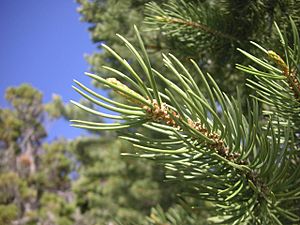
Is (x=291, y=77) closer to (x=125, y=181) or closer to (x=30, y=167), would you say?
(x=125, y=181)

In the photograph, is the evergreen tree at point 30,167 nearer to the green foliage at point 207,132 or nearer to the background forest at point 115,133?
the background forest at point 115,133

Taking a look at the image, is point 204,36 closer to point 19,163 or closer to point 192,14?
point 192,14

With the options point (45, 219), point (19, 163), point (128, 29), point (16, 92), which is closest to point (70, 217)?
point (45, 219)

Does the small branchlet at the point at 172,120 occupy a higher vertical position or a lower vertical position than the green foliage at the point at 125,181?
higher

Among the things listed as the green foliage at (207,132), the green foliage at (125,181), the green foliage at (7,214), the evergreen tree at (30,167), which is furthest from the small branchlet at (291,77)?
the green foliage at (7,214)

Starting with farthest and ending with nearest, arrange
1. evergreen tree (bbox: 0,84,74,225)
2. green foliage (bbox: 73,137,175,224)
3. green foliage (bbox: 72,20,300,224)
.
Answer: evergreen tree (bbox: 0,84,74,225) < green foliage (bbox: 73,137,175,224) < green foliage (bbox: 72,20,300,224)

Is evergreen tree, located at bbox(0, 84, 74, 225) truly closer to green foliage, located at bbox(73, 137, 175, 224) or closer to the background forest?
the background forest

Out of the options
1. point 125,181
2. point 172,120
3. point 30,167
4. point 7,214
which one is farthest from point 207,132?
point 30,167

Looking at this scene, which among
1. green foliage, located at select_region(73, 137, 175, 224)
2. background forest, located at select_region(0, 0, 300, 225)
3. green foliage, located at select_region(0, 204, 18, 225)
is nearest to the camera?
Result: background forest, located at select_region(0, 0, 300, 225)

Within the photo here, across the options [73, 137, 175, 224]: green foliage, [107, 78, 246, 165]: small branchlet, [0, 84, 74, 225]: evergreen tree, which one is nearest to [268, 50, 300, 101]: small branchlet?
[107, 78, 246, 165]: small branchlet
